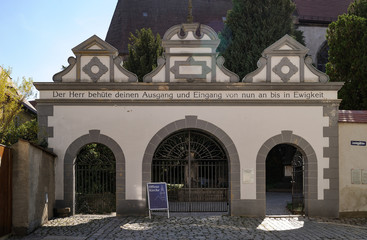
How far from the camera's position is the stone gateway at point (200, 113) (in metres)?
13.5

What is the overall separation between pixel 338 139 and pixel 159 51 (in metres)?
15.0

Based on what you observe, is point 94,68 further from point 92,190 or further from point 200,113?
point 92,190

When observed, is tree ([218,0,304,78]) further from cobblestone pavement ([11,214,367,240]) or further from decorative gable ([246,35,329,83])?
cobblestone pavement ([11,214,367,240])

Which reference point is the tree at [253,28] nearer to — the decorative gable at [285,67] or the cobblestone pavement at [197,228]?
the decorative gable at [285,67]

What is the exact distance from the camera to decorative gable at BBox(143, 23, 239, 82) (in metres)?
13.7

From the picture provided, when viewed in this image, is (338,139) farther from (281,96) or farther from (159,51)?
(159,51)

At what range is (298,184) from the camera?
15000 millimetres

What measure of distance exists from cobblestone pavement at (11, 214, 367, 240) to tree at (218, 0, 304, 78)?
45.0 feet

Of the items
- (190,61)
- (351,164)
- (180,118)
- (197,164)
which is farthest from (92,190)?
(351,164)

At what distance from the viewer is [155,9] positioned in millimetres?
35031

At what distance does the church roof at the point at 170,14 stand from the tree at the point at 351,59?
482 inches

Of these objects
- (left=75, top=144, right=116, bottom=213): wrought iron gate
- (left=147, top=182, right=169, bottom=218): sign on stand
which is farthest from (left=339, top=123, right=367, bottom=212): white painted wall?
(left=75, top=144, right=116, bottom=213): wrought iron gate

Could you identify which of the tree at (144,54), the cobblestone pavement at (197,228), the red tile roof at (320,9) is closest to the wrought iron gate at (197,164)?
the cobblestone pavement at (197,228)

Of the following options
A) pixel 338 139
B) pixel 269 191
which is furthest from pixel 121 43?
pixel 338 139
